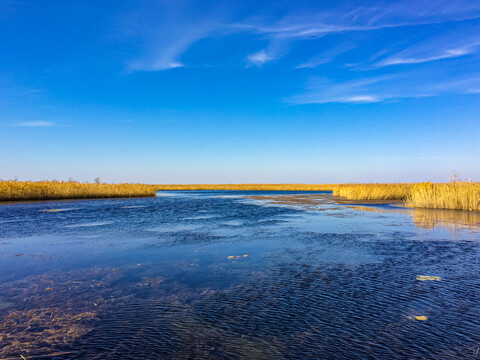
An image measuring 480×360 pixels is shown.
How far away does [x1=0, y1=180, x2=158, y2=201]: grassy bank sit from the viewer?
2764cm

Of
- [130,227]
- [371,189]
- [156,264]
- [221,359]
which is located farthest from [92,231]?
[371,189]

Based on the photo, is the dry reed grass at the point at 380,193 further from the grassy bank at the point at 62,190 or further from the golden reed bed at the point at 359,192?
the grassy bank at the point at 62,190

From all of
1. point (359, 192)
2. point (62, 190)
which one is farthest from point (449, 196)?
point (62, 190)

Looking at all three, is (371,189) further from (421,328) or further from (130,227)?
(421,328)

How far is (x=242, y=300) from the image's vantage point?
13.9 ft

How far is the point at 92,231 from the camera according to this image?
1098 centimetres

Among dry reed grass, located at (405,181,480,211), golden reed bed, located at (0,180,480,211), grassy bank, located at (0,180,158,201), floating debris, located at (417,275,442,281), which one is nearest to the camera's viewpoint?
floating debris, located at (417,275,442,281)

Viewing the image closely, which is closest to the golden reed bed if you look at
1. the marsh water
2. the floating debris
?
the marsh water

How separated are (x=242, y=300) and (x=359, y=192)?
29395mm

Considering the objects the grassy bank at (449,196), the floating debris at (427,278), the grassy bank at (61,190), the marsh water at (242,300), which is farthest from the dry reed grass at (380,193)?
the floating debris at (427,278)

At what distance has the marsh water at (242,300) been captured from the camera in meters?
3.00

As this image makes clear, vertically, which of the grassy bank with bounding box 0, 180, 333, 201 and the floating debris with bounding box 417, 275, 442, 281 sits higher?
the grassy bank with bounding box 0, 180, 333, 201

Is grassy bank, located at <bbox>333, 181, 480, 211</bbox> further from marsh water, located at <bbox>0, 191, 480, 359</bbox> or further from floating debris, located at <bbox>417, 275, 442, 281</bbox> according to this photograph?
floating debris, located at <bbox>417, 275, 442, 281</bbox>

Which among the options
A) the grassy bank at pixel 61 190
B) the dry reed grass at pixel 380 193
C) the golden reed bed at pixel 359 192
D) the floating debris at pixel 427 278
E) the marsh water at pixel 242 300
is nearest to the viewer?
the marsh water at pixel 242 300
